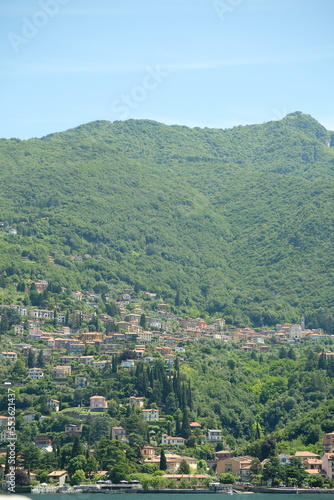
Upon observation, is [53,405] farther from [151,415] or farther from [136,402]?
[151,415]

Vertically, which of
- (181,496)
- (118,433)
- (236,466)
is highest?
(118,433)

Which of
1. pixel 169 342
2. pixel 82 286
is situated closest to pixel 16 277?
pixel 82 286

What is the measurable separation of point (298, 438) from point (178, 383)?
47.9 ft

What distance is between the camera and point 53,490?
97938mm

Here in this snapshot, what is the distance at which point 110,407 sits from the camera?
12006 cm

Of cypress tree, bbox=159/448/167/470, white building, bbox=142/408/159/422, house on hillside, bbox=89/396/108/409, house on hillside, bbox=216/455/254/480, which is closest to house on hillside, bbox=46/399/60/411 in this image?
house on hillside, bbox=89/396/108/409

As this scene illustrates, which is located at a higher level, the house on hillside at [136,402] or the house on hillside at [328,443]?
the house on hillside at [136,402]

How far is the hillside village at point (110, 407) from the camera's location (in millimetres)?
103938

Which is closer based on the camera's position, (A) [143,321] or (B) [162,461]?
(B) [162,461]

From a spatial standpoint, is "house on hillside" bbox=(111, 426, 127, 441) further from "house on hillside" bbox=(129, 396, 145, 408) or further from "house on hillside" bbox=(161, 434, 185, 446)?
"house on hillside" bbox=(129, 396, 145, 408)

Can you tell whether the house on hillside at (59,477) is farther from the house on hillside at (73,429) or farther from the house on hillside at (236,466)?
the house on hillside at (236,466)

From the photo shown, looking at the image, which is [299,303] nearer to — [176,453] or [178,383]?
[178,383]

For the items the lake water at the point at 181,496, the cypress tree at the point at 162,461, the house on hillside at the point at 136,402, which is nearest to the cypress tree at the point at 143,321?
the house on hillside at the point at 136,402

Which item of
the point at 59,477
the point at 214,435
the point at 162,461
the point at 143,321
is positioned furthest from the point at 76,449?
the point at 143,321
